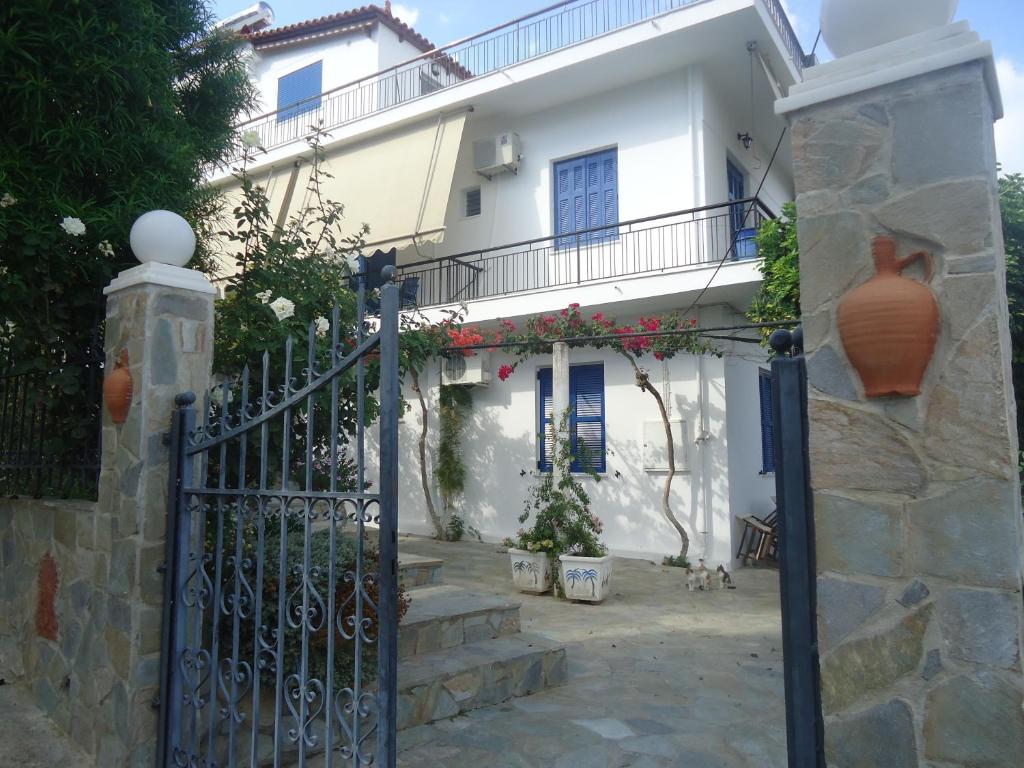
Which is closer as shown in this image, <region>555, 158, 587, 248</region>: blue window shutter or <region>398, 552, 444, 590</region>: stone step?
<region>398, 552, 444, 590</region>: stone step

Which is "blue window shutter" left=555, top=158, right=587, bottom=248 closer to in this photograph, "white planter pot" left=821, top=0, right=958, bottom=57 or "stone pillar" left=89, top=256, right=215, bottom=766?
"stone pillar" left=89, top=256, right=215, bottom=766

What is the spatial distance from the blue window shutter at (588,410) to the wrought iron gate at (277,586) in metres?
6.66

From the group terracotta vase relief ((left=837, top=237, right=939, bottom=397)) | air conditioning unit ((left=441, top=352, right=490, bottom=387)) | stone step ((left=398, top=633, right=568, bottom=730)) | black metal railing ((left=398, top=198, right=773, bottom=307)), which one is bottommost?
stone step ((left=398, top=633, right=568, bottom=730))

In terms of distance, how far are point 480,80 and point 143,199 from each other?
7.85 m

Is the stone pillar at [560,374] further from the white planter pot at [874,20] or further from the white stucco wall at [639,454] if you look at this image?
the white planter pot at [874,20]

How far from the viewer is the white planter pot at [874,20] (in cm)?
183

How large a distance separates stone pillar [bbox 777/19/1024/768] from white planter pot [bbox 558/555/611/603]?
18.6ft

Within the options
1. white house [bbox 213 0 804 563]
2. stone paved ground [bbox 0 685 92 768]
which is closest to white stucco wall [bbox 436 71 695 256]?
white house [bbox 213 0 804 563]

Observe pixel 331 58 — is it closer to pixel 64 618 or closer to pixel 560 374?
pixel 560 374

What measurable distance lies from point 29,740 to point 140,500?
162 cm

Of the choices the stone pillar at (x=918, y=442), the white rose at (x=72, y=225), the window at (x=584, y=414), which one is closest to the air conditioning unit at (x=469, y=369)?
the window at (x=584, y=414)

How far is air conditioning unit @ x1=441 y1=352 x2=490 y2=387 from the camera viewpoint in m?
11.3

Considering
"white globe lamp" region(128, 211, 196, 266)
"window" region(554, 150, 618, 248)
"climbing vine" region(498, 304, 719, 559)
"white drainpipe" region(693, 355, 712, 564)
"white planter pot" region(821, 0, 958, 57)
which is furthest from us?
"window" region(554, 150, 618, 248)

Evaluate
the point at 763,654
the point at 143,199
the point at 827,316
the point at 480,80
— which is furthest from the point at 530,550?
the point at 480,80
